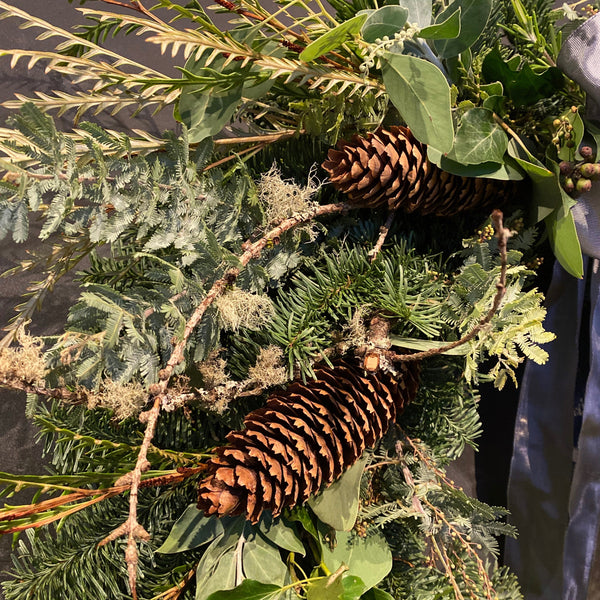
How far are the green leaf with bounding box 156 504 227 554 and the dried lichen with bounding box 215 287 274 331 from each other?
0.16 m

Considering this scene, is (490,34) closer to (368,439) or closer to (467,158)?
(467,158)

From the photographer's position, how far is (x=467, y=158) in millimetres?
382

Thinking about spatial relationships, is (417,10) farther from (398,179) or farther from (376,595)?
(376,595)

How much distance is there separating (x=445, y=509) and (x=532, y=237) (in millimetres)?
244

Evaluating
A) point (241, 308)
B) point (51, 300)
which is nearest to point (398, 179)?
point (241, 308)

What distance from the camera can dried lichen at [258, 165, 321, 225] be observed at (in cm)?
41

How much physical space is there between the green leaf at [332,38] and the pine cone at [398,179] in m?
0.07

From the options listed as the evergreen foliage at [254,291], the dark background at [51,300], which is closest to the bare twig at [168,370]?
the evergreen foliage at [254,291]

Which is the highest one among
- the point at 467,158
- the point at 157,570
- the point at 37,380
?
the point at 467,158

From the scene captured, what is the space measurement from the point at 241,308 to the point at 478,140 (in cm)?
21

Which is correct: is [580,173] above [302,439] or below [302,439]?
above

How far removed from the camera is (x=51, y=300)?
618 millimetres

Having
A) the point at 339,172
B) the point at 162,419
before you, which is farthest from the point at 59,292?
the point at 339,172

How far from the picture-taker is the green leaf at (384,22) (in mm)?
351
